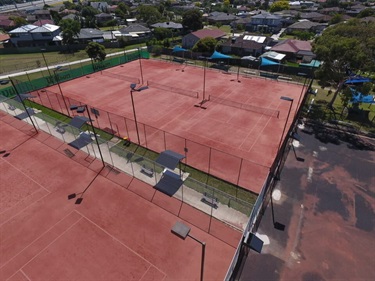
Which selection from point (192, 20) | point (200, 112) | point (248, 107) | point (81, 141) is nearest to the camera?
point (81, 141)

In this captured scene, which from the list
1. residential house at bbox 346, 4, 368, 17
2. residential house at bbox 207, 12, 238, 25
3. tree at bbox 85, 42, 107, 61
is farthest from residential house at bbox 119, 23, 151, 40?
residential house at bbox 346, 4, 368, 17

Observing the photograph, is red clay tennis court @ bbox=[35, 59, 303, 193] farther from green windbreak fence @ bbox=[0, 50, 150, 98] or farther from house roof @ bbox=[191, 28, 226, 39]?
house roof @ bbox=[191, 28, 226, 39]

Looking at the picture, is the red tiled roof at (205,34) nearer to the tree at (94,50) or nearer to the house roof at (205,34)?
the house roof at (205,34)

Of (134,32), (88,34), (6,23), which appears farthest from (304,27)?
(6,23)

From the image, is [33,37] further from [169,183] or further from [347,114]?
[347,114]

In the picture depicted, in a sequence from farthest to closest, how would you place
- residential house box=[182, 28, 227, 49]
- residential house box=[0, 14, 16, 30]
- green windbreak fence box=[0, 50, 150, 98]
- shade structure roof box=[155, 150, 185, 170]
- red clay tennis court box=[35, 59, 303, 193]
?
1. residential house box=[0, 14, 16, 30]
2. residential house box=[182, 28, 227, 49]
3. green windbreak fence box=[0, 50, 150, 98]
4. red clay tennis court box=[35, 59, 303, 193]
5. shade structure roof box=[155, 150, 185, 170]

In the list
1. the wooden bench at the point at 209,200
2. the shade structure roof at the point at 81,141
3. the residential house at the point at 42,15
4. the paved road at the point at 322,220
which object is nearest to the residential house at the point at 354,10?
the paved road at the point at 322,220
